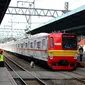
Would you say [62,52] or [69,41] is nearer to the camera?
[62,52]

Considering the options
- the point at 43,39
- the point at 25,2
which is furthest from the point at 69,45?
the point at 25,2

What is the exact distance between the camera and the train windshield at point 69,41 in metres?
21.2

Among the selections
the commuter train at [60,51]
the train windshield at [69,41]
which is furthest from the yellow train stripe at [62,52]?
the train windshield at [69,41]

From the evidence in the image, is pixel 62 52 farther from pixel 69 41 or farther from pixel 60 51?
pixel 69 41

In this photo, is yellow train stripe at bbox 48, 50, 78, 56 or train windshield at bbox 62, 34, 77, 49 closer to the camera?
yellow train stripe at bbox 48, 50, 78, 56

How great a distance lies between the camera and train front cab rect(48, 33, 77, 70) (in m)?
20.9

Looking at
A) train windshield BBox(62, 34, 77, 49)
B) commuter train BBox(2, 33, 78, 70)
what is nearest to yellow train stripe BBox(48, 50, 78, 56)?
commuter train BBox(2, 33, 78, 70)

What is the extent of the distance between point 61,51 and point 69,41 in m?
0.93

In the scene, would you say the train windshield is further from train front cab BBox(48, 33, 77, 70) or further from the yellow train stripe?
the yellow train stripe

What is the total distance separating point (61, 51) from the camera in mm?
20984

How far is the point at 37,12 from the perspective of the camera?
39500 millimetres

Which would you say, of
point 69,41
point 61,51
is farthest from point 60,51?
point 69,41

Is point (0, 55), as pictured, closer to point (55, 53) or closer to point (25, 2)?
point (55, 53)

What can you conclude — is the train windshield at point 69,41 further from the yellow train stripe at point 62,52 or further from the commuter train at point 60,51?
the yellow train stripe at point 62,52
